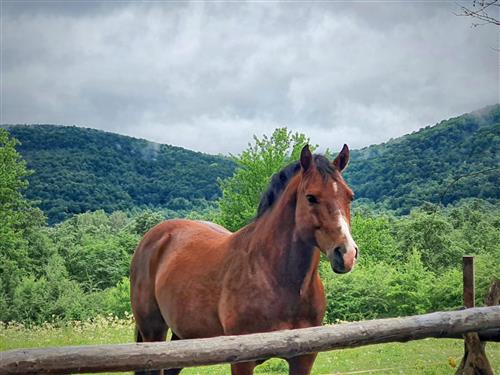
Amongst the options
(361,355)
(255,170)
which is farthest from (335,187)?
(255,170)

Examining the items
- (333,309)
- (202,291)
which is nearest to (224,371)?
(202,291)

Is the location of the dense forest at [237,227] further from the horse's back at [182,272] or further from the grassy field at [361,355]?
the horse's back at [182,272]

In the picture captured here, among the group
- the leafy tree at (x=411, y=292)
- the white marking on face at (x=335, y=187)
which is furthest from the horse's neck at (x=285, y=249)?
the leafy tree at (x=411, y=292)

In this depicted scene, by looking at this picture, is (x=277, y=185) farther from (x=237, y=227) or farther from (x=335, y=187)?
(x=237, y=227)

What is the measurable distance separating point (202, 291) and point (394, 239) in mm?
36405

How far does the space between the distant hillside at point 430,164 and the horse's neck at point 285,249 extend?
4661 cm

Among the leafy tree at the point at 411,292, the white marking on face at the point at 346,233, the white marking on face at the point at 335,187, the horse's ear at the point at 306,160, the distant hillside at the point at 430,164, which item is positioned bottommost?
the leafy tree at the point at 411,292

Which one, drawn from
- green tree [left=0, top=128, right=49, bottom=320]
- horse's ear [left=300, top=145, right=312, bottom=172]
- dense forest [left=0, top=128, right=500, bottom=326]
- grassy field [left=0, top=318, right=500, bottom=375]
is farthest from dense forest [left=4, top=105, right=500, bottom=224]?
horse's ear [left=300, top=145, right=312, bottom=172]

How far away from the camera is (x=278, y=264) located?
4090 millimetres

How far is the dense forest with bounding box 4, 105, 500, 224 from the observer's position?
188 ft

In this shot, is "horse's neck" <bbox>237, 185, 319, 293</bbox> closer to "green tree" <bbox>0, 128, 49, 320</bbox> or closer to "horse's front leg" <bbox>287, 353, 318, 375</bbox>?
"horse's front leg" <bbox>287, 353, 318, 375</bbox>

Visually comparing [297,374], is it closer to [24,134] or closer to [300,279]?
[300,279]

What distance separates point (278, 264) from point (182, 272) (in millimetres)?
1181

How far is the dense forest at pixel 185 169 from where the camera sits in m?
57.4
